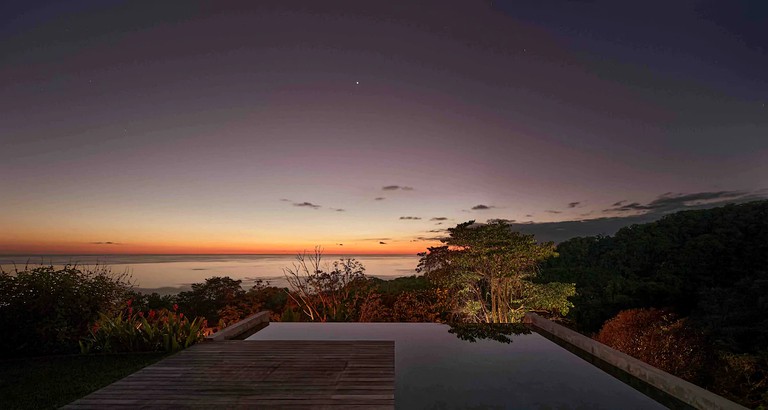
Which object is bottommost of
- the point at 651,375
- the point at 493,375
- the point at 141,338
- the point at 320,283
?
the point at 493,375

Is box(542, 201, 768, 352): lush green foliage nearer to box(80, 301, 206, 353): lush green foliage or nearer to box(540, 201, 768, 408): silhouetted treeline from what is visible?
box(540, 201, 768, 408): silhouetted treeline

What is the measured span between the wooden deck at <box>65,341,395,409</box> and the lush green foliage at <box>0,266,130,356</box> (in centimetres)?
213

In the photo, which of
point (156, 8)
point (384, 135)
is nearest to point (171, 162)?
point (156, 8)

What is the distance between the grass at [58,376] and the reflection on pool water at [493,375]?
199cm

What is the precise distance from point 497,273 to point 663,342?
9.58ft

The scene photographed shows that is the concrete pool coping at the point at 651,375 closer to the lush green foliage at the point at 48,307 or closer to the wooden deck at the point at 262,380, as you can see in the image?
the wooden deck at the point at 262,380

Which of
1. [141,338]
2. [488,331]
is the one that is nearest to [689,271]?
[488,331]

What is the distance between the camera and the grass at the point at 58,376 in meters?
3.69

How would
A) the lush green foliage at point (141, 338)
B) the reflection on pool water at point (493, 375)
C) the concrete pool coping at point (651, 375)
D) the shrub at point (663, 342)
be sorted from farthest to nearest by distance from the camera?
1. the shrub at point (663, 342)
2. the lush green foliage at point (141, 338)
3. the reflection on pool water at point (493, 375)
4. the concrete pool coping at point (651, 375)

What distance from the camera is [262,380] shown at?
3.78m

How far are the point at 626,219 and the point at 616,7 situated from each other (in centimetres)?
841

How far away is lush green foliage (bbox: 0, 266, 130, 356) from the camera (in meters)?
5.55

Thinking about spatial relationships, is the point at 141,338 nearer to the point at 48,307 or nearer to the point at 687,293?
the point at 48,307

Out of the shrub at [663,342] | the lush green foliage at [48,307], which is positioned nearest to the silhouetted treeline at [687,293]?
the shrub at [663,342]
